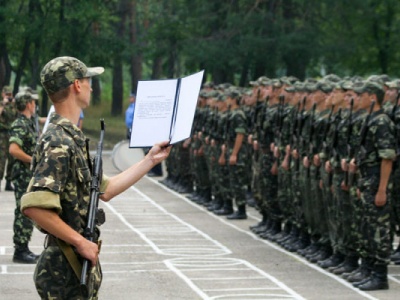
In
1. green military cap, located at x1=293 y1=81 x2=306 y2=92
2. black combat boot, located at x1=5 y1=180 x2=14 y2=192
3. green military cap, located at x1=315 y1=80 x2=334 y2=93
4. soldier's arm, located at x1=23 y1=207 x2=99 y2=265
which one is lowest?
black combat boot, located at x1=5 y1=180 x2=14 y2=192

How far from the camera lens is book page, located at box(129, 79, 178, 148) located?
24.2 feet

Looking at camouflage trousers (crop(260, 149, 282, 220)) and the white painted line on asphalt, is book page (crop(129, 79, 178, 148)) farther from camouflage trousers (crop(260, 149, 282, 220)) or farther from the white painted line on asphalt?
camouflage trousers (crop(260, 149, 282, 220))

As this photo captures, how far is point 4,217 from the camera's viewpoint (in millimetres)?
20469

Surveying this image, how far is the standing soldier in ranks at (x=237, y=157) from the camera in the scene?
2050 centimetres

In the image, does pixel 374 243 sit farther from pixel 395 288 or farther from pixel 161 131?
pixel 161 131

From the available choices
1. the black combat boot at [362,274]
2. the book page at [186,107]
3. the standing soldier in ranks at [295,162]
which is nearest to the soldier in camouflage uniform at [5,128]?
the standing soldier in ranks at [295,162]

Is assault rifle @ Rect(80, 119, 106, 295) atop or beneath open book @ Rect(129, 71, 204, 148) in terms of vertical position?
beneath

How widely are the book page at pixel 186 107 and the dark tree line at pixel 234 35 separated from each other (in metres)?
32.7

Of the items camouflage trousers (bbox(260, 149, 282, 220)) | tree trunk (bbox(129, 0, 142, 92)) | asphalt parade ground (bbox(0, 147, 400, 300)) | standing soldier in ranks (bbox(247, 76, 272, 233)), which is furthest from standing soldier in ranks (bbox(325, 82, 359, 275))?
tree trunk (bbox(129, 0, 142, 92))

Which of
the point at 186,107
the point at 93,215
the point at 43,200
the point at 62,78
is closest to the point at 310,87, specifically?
the point at 186,107

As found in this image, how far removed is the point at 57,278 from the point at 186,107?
132 cm

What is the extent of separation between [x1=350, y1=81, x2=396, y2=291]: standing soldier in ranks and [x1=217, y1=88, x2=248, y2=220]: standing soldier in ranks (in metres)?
7.28

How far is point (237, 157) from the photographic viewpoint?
20.7m

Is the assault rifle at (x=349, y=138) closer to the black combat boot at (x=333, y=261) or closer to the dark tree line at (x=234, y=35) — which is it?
the black combat boot at (x=333, y=261)
